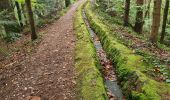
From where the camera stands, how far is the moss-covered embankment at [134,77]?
6.96m

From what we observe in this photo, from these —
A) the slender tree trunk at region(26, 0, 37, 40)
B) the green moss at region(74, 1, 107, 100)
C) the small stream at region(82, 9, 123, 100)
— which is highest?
the slender tree trunk at region(26, 0, 37, 40)

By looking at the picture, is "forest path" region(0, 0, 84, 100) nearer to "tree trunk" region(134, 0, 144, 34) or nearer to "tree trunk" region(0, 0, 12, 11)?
"tree trunk" region(134, 0, 144, 34)

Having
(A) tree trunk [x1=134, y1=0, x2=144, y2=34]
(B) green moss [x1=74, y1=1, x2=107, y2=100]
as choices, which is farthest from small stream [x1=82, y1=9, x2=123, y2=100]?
(A) tree trunk [x1=134, y1=0, x2=144, y2=34]

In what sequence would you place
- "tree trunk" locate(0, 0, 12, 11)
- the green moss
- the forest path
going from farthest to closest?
"tree trunk" locate(0, 0, 12, 11), the forest path, the green moss

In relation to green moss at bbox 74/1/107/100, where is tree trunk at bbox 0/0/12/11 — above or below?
above

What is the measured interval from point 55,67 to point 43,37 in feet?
20.8

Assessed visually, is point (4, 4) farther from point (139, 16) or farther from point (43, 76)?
point (43, 76)

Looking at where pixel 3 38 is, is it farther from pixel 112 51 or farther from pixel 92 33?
pixel 112 51

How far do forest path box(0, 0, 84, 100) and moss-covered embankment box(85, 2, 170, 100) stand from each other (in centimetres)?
177

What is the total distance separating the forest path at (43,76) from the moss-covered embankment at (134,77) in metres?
1.77

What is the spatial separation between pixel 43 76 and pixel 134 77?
3.55 m

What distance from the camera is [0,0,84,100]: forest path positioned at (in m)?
8.16

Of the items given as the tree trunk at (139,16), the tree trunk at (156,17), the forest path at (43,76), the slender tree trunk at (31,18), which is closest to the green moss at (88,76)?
the forest path at (43,76)

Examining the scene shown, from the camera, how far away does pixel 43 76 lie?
9.55m
